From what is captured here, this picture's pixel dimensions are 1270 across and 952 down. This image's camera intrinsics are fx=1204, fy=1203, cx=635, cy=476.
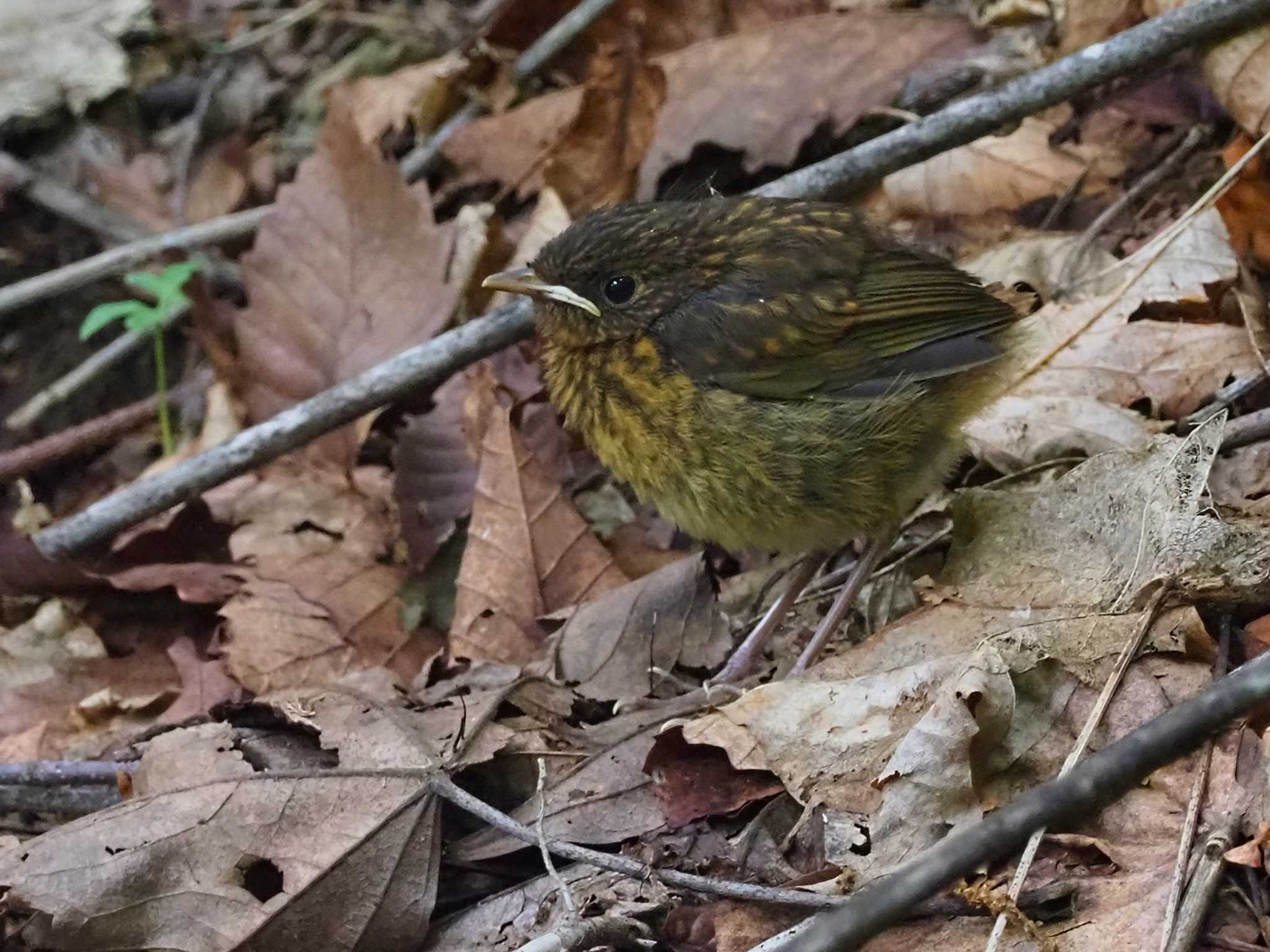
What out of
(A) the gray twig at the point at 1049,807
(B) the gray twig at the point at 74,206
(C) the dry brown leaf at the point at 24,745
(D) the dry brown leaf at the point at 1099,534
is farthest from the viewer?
(B) the gray twig at the point at 74,206

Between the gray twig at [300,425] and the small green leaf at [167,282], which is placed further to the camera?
the small green leaf at [167,282]

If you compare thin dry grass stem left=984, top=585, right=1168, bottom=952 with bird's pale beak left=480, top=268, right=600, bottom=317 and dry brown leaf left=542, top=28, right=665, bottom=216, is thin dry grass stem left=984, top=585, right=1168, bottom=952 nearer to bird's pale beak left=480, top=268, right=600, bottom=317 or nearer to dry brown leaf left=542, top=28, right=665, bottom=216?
bird's pale beak left=480, top=268, right=600, bottom=317

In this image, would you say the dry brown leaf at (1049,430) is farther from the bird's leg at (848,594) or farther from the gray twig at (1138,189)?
the gray twig at (1138,189)

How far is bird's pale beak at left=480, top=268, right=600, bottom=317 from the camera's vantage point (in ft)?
10.3

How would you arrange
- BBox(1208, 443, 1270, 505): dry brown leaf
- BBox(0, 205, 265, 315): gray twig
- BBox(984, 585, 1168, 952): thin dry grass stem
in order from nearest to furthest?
BBox(984, 585, 1168, 952): thin dry grass stem → BBox(1208, 443, 1270, 505): dry brown leaf → BBox(0, 205, 265, 315): gray twig

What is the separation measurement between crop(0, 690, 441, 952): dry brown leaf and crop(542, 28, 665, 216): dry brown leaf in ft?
9.06

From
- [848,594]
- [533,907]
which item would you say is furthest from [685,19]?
[533,907]

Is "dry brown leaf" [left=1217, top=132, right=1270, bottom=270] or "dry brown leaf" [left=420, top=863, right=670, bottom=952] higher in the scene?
"dry brown leaf" [left=1217, top=132, right=1270, bottom=270]

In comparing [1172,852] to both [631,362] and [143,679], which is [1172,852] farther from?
[143,679]

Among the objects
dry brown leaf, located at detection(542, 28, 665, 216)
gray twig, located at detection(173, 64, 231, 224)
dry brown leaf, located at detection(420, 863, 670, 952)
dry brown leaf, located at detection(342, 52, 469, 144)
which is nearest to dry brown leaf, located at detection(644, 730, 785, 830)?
dry brown leaf, located at detection(420, 863, 670, 952)

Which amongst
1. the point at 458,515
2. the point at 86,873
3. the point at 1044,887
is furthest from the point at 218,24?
the point at 1044,887

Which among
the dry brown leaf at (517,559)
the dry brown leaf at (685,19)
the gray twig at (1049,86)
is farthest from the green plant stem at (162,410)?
the gray twig at (1049,86)

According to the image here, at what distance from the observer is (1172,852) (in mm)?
2049

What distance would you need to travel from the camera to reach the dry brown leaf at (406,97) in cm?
539
